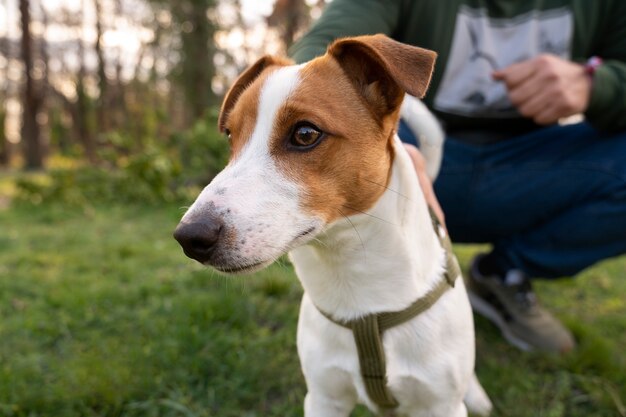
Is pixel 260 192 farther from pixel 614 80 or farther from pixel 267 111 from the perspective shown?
pixel 614 80

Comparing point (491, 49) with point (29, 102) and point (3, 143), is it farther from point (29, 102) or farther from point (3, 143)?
point (3, 143)

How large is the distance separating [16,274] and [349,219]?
317 cm

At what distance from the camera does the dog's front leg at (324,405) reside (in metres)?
1.83

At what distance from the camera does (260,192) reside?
1.38m

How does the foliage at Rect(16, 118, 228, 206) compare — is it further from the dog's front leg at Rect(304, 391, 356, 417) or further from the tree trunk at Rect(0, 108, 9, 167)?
the tree trunk at Rect(0, 108, 9, 167)

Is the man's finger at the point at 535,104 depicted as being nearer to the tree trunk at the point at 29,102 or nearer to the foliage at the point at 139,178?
the foliage at the point at 139,178

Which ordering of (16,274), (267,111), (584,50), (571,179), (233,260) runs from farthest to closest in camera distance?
(16,274) < (584,50) < (571,179) < (267,111) < (233,260)

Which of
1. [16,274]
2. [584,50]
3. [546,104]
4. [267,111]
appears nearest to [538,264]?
[546,104]

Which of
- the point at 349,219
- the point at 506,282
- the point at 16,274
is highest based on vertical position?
the point at 349,219

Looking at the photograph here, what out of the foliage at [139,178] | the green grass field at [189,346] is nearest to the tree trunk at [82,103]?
the foliage at [139,178]

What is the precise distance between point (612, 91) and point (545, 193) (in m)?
0.54

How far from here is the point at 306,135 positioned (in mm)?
1475

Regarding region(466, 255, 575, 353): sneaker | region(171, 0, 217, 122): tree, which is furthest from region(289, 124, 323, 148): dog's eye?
region(171, 0, 217, 122): tree

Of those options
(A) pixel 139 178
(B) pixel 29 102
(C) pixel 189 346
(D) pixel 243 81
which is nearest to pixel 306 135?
(D) pixel 243 81
